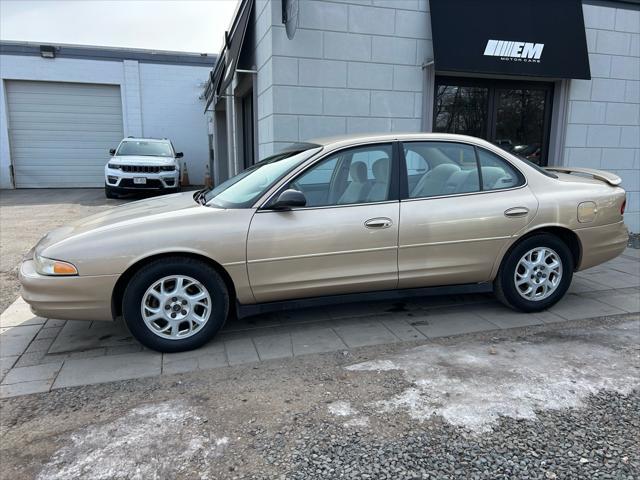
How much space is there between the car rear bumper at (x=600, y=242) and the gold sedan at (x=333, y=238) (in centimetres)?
1

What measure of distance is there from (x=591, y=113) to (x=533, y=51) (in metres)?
1.70

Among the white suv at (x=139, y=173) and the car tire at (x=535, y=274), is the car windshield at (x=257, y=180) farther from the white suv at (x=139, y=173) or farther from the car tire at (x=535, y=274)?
the white suv at (x=139, y=173)

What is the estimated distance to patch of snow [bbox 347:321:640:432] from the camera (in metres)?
2.88

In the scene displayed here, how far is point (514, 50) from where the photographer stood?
23.5 feet

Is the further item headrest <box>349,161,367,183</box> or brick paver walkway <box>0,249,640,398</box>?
headrest <box>349,161,367,183</box>

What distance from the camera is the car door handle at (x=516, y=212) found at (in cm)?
415

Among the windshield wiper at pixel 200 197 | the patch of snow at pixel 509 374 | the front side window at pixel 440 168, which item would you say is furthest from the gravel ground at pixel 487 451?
the windshield wiper at pixel 200 197

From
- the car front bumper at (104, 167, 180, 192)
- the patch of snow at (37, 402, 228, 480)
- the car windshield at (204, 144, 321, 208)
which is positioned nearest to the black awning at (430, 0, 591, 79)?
the car windshield at (204, 144, 321, 208)

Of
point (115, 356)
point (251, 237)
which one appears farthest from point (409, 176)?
point (115, 356)

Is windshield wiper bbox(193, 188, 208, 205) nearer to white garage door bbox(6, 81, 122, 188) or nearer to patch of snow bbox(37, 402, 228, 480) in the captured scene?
patch of snow bbox(37, 402, 228, 480)

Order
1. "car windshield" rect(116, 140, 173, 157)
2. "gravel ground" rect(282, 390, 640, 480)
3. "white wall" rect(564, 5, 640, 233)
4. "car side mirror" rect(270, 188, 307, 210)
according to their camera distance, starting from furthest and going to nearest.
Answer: "car windshield" rect(116, 140, 173, 157)
"white wall" rect(564, 5, 640, 233)
"car side mirror" rect(270, 188, 307, 210)
"gravel ground" rect(282, 390, 640, 480)

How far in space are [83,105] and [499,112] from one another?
15.0 metres

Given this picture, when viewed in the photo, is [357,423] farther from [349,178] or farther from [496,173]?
[496,173]

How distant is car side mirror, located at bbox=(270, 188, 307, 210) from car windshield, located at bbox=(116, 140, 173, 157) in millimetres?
11485
